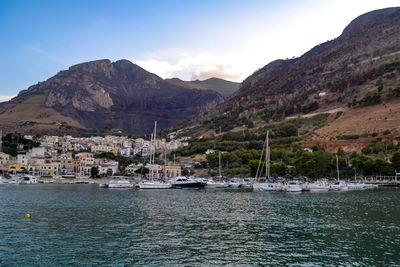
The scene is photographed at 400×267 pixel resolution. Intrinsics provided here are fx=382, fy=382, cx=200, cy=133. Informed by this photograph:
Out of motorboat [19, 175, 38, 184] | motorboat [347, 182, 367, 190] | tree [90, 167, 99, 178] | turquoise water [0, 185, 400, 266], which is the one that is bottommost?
turquoise water [0, 185, 400, 266]

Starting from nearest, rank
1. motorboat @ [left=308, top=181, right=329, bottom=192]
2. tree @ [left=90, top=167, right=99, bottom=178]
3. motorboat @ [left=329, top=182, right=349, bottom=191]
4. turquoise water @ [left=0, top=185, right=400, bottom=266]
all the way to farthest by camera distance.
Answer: turquoise water @ [left=0, top=185, right=400, bottom=266]
motorboat @ [left=308, top=181, right=329, bottom=192]
motorboat @ [left=329, top=182, right=349, bottom=191]
tree @ [left=90, top=167, right=99, bottom=178]

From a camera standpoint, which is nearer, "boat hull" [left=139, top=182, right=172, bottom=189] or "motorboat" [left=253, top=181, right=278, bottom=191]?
"motorboat" [left=253, top=181, right=278, bottom=191]

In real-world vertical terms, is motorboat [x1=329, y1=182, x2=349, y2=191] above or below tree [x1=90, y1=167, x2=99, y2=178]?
below

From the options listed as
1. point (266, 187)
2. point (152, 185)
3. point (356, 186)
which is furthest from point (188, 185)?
point (356, 186)

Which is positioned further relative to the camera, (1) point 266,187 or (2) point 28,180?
(2) point 28,180

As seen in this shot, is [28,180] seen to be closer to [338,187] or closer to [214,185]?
[214,185]

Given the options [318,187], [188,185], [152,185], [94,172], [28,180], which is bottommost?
[318,187]

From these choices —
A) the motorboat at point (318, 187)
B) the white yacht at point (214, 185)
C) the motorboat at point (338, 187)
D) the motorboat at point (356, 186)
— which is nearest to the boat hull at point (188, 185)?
the white yacht at point (214, 185)

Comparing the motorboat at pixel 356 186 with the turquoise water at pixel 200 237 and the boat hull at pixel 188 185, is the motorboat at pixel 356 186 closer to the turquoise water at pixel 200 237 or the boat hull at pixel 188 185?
the boat hull at pixel 188 185

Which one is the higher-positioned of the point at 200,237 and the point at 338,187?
the point at 338,187

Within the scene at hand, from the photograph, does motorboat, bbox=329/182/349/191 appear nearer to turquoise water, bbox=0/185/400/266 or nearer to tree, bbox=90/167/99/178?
turquoise water, bbox=0/185/400/266

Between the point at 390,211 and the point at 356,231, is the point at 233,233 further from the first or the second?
the point at 390,211

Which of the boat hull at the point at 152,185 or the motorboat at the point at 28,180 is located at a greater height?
the motorboat at the point at 28,180

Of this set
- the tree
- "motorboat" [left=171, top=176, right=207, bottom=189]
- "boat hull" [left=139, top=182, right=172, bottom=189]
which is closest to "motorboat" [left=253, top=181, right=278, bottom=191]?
"motorboat" [left=171, top=176, right=207, bottom=189]
